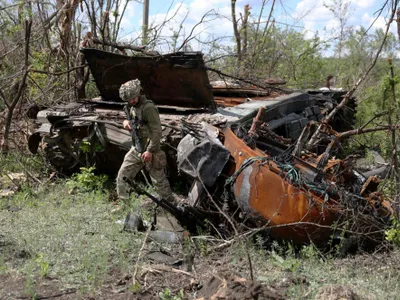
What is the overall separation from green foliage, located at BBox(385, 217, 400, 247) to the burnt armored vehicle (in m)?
0.20

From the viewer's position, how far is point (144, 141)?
6590 mm

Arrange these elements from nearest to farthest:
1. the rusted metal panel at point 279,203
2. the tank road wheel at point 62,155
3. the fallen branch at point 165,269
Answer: the fallen branch at point 165,269 < the rusted metal panel at point 279,203 < the tank road wheel at point 62,155

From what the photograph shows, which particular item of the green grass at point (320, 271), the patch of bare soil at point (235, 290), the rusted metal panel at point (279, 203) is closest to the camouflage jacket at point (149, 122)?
the rusted metal panel at point (279, 203)

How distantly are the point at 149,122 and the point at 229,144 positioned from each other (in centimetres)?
107

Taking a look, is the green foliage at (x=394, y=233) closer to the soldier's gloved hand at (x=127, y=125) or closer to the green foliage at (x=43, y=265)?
the green foliage at (x=43, y=265)

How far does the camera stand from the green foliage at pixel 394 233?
4.82m

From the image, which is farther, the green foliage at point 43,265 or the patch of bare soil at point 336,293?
the green foliage at point 43,265

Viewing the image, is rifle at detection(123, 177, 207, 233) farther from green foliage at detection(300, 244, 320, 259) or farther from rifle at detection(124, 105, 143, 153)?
green foliage at detection(300, 244, 320, 259)

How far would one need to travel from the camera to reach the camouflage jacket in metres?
6.29

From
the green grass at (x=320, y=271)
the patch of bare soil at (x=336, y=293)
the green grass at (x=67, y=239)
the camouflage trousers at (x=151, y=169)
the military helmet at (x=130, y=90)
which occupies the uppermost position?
the military helmet at (x=130, y=90)

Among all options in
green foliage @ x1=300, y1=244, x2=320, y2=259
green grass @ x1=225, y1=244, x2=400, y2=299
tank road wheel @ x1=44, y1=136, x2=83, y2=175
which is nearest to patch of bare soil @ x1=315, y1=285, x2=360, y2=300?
green grass @ x1=225, y1=244, x2=400, y2=299

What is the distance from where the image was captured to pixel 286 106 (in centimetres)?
812

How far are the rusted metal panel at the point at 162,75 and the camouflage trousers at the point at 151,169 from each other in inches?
45.9

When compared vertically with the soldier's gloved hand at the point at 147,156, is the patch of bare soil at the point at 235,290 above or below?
below
